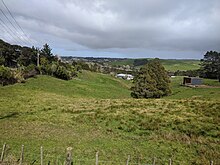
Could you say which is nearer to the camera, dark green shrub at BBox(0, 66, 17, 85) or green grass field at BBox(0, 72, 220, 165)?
green grass field at BBox(0, 72, 220, 165)

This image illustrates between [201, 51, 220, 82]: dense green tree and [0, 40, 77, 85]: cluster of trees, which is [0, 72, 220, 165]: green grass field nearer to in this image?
[0, 40, 77, 85]: cluster of trees

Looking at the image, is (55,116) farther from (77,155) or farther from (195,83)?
(195,83)

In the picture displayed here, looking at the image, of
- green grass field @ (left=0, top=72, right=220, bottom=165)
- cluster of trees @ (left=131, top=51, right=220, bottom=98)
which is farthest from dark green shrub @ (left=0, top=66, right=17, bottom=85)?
cluster of trees @ (left=131, top=51, right=220, bottom=98)

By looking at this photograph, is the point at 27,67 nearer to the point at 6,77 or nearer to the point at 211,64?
the point at 6,77

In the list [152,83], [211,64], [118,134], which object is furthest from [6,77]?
[211,64]

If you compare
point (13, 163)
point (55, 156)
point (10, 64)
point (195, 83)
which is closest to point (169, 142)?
point (55, 156)

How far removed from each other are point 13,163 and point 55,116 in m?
14.0

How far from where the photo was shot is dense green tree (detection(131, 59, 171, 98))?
2085 inches

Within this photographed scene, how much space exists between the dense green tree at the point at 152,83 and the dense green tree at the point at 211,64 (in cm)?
7016

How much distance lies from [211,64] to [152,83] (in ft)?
261

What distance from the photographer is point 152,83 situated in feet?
174

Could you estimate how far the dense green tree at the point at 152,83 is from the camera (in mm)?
52969

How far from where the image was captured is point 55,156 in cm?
1355

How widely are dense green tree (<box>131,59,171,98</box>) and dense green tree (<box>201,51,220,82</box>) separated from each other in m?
70.2
